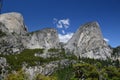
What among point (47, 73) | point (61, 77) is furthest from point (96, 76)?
point (47, 73)

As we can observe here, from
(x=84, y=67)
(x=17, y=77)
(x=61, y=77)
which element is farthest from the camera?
Answer: (x=84, y=67)

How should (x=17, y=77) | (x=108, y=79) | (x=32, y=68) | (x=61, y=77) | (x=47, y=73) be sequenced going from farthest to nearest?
1. (x=32, y=68)
2. (x=47, y=73)
3. (x=108, y=79)
4. (x=17, y=77)
5. (x=61, y=77)

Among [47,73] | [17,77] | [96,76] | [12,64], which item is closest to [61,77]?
[17,77]

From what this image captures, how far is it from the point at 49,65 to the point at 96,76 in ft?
270

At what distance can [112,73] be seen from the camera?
4801 inches

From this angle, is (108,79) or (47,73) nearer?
(108,79)

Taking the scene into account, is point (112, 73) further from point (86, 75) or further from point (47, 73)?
point (47, 73)

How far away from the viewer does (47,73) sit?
183625 millimetres

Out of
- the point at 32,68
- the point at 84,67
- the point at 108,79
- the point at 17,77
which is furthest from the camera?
the point at 32,68

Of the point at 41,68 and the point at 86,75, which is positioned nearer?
the point at 86,75

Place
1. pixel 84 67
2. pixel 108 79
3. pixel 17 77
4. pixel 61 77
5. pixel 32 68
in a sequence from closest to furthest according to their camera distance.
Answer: pixel 61 77 < pixel 17 77 < pixel 108 79 < pixel 84 67 < pixel 32 68

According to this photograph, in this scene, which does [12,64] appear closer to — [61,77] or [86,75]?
[86,75]

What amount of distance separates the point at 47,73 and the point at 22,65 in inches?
922

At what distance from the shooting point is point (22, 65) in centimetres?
19850
